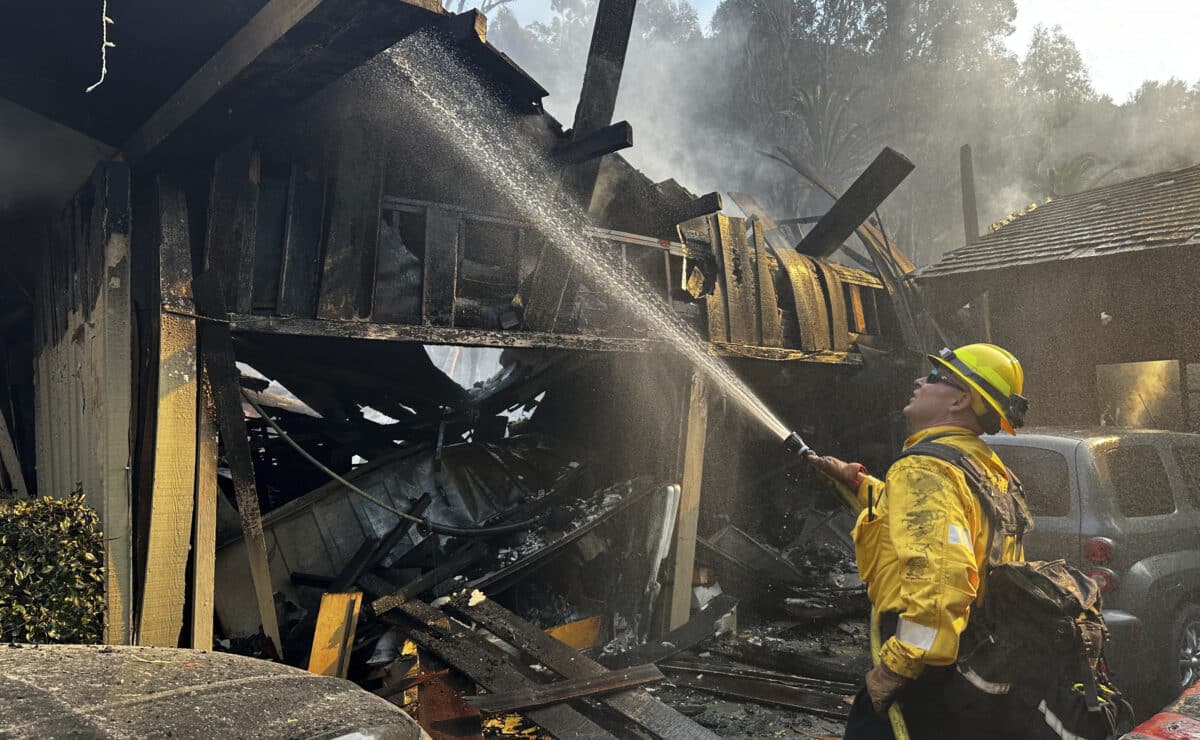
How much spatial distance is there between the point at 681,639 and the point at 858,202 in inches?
250

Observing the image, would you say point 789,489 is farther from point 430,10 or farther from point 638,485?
point 430,10

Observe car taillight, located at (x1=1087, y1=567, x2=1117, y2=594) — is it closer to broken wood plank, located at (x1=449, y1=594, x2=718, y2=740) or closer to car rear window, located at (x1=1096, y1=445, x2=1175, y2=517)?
car rear window, located at (x1=1096, y1=445, x2=1175, y2=517)

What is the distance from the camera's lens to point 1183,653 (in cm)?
530

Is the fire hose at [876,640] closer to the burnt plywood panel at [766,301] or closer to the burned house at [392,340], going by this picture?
the burned house at [392,340]

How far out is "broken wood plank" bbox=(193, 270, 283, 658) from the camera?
4.53 meters

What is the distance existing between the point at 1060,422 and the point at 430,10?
12207mm

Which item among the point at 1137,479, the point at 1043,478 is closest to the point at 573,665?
the point at 1043,478

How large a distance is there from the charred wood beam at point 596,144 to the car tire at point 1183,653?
17.9 ft

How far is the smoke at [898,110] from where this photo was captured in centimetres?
3988

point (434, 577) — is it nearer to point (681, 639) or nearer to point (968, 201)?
point (681, 639)

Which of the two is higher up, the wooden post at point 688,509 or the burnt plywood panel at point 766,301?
the burnt plywood panel at point 766,301

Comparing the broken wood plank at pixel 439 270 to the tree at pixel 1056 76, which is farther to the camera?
the tree at pixel 1056 76

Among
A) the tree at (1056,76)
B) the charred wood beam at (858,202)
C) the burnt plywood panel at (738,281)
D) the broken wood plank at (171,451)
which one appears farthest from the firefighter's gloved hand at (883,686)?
the tree at (1056,76)

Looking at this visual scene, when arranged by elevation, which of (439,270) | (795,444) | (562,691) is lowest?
(562,691)
